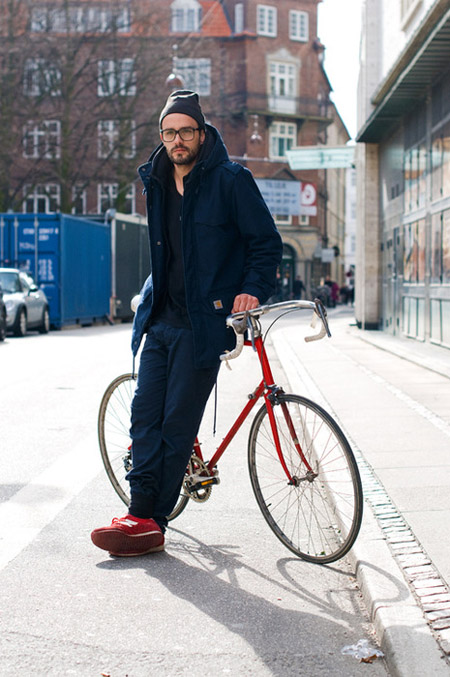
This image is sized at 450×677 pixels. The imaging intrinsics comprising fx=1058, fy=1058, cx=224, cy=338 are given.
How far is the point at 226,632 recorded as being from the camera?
3619 mm

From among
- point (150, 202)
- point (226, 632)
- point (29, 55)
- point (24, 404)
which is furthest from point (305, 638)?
point (29, 55)

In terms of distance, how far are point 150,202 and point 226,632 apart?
192 cm

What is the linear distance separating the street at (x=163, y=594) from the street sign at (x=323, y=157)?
935 inches

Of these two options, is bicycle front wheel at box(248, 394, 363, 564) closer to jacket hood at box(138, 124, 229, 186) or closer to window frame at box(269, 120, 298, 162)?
jacket hood at box(138, 124, 229, 186)

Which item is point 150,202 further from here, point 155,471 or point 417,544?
point 417,544

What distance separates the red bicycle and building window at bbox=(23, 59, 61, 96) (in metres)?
36.7

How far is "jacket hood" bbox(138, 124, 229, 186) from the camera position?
4.54 m

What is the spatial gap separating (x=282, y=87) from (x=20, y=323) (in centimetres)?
4074

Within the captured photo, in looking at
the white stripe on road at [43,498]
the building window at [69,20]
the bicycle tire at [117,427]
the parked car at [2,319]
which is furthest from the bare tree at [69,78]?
the bicycle tire at [117,427]

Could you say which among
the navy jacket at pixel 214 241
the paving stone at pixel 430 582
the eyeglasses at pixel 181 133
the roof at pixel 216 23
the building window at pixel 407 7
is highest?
the roof at pixel 216 23

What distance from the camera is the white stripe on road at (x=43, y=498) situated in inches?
192

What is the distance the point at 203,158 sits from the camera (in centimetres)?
456

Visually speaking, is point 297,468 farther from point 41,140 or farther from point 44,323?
point 41,140

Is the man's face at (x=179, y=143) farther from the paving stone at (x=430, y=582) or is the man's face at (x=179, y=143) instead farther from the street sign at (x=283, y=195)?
the street sign at (x=283, y=195)
